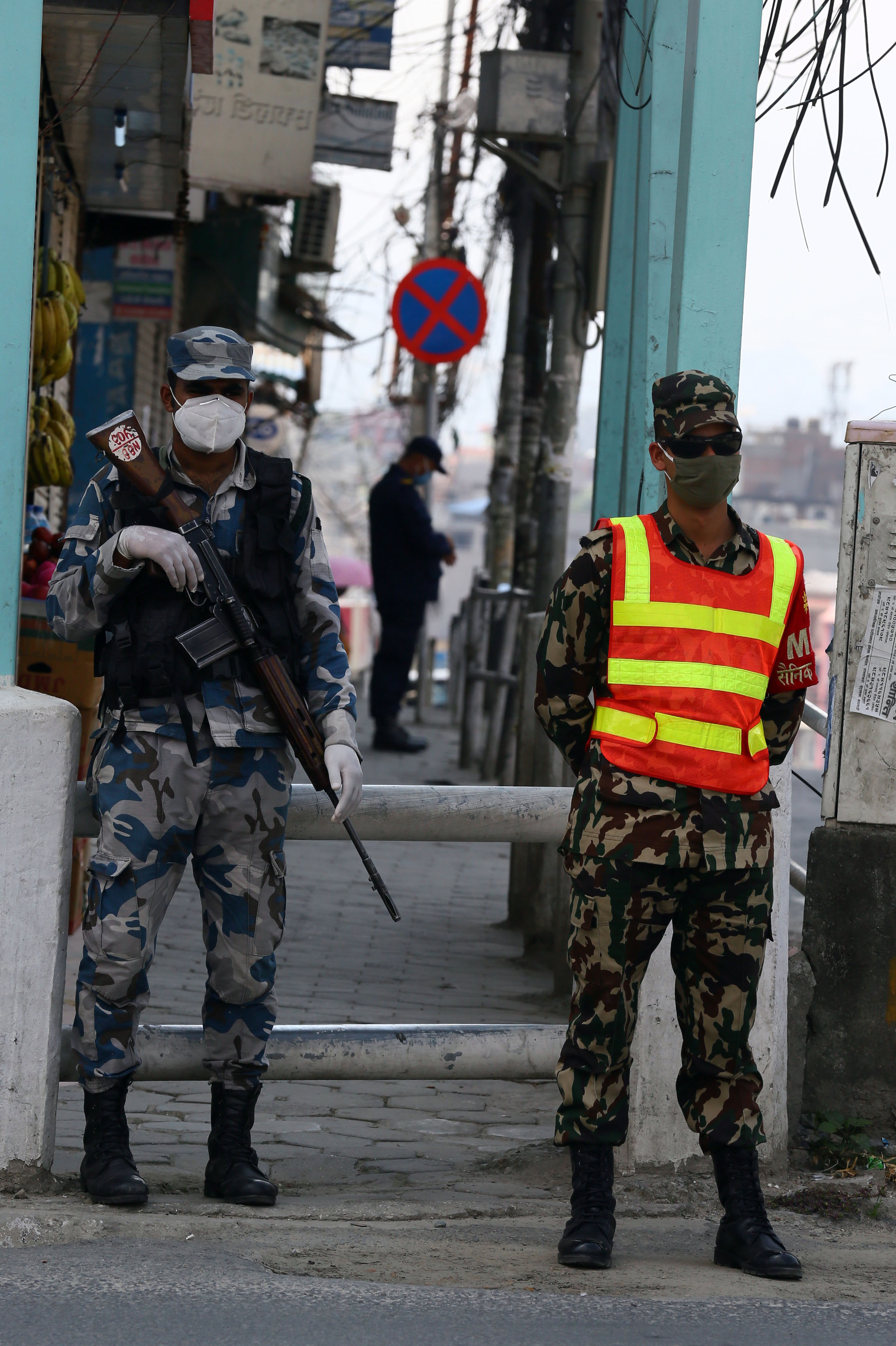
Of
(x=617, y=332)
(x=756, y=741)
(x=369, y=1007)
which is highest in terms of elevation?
(x=617, y=332)

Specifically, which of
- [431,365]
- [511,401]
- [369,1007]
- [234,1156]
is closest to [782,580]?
[234,1156]

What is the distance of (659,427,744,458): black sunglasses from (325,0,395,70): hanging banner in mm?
9744

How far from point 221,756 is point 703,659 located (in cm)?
105

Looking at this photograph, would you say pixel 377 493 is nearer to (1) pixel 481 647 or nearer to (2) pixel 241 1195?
(1) pixel 481 647

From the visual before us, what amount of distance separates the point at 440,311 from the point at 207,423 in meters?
8.16

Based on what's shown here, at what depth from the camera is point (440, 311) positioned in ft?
36.7

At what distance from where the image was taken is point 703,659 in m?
3.02

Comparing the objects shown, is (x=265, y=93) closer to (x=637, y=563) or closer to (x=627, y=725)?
(x=637, y=563)

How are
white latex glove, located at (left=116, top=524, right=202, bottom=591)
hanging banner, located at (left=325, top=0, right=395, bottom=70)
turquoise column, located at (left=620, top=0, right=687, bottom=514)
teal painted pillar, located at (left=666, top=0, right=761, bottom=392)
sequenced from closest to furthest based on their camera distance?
white latex glove, located at (left=116, top=524, right=202, bottom=591) → teal painted pillar, located at (left=666, top=0, right=761, bottom=392) → turquoise column, located at (left=620, top=0, right=687, bottom=514) → hanging banner, located at (left=325, top=0, right=395, bottom=70)

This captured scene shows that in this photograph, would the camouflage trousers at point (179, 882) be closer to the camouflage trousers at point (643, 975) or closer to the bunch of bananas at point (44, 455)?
the camouflage trousers at point (643, 975)

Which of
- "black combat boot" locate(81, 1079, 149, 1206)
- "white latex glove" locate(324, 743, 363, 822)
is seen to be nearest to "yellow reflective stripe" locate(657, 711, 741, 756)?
"white latex glove" locate(324, 743, 363, 822)

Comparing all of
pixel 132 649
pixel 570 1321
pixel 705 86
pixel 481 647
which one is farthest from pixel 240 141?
pixel 570 1321

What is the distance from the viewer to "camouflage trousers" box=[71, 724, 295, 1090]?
3264mm

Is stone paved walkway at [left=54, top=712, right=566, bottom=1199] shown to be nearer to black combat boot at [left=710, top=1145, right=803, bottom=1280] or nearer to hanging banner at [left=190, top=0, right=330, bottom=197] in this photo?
black combat boot at [left=710, top=1145, right=803, bottom=1280]
